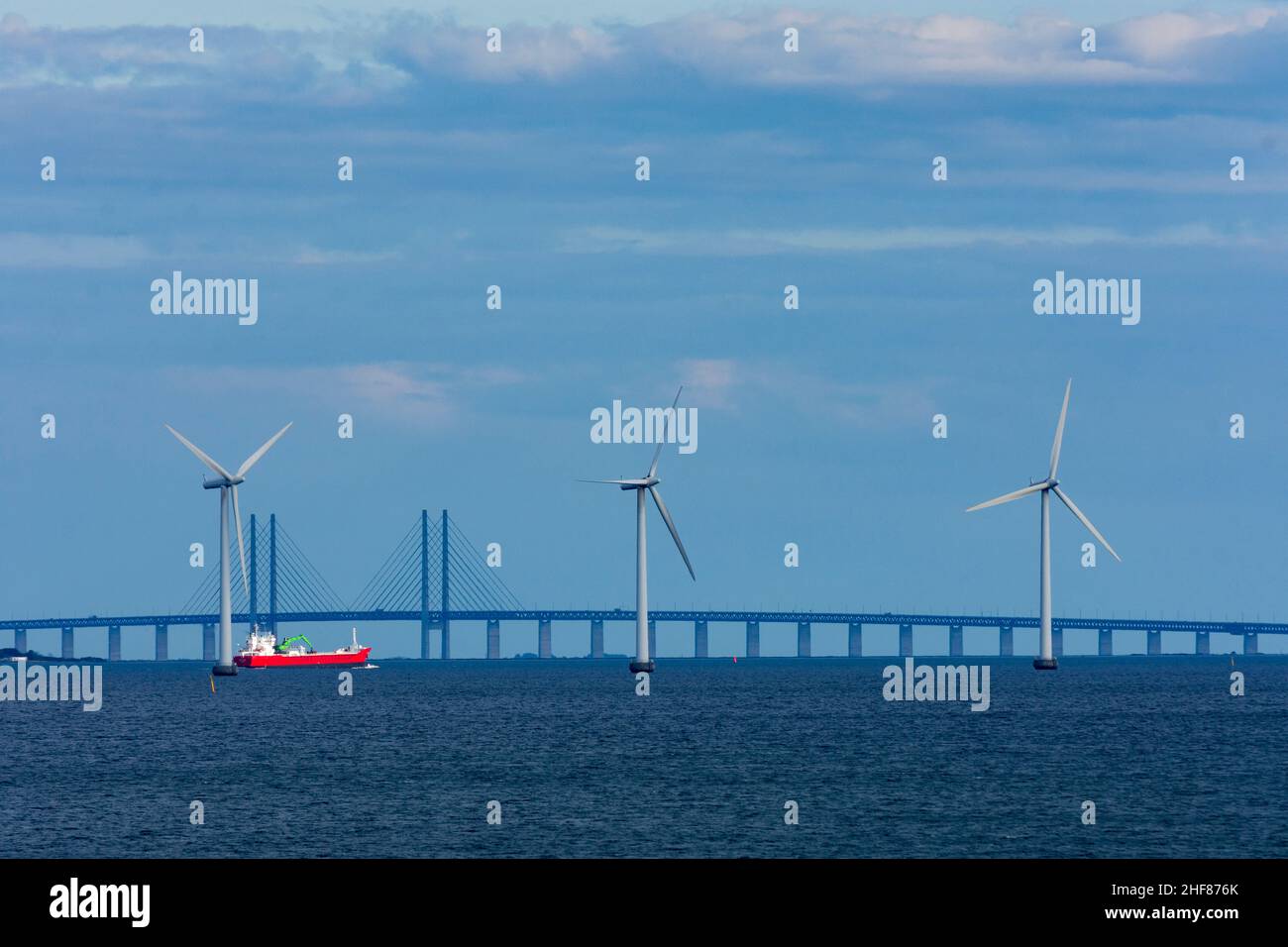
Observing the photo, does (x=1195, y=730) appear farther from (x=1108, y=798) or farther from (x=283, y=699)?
(x=283, y=699)

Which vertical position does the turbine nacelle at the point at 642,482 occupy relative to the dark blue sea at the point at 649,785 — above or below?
above

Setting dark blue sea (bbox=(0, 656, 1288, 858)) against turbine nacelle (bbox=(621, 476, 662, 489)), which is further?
turbine nacelle (bbox=(621, 476, 662, 489))

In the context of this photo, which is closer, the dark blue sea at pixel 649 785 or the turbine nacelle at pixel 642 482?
the dark blue sea at pixel 649 785

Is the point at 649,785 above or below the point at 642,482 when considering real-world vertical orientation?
below

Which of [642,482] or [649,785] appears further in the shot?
[642,482]

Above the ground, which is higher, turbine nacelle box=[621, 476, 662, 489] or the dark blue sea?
turbine nacelle box=[621, 476, 662, 489]
